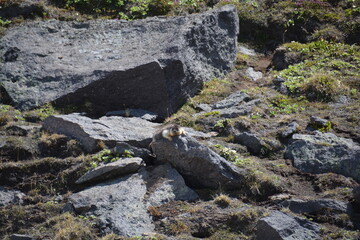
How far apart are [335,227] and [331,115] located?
481cm

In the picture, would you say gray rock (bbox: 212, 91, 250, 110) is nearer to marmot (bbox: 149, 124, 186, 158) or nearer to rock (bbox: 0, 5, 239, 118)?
rock (bbox: 0, 5, 239, 118)

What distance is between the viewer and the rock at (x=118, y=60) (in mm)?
13828

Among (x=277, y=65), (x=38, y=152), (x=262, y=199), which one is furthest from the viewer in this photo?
(x=277, y=65)

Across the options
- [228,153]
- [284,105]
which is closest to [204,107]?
[284,105]

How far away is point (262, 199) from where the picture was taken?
9.98m

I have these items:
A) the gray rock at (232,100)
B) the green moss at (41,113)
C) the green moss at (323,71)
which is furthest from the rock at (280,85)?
the green moss at (41,113)

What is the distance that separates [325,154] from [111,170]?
4483 mm

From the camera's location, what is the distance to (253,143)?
11.8 meters

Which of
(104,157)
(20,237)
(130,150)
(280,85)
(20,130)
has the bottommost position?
(20,237)

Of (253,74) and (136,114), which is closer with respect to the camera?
(136,114)

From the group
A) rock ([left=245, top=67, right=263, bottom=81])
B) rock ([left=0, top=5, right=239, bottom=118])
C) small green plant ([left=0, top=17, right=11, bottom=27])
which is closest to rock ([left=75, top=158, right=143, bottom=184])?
rock ([left=0, top=5, right=239, bottom=118])

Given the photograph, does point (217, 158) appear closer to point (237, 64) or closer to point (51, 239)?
point (51, 239)

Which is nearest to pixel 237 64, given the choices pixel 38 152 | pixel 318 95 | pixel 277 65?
pixel 277 65

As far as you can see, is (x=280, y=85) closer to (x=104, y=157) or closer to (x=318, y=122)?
(x=318, y=122)
